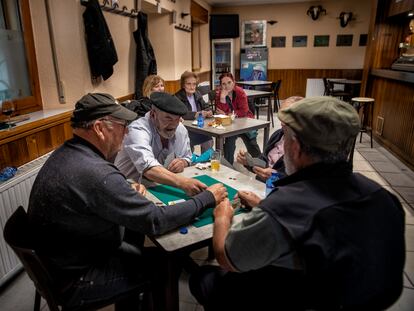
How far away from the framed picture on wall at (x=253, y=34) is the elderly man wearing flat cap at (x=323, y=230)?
31.1 feet

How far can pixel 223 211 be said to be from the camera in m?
1.33

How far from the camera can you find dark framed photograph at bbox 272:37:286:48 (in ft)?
31.7

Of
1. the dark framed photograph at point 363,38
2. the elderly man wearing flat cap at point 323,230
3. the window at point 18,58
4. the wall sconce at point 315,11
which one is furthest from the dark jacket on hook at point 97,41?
the dark framed photograph at point 363,38

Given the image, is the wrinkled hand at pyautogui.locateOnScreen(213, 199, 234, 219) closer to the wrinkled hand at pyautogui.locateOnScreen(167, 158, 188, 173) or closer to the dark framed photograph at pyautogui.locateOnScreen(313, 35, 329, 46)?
the wrinkled hand at pyautogui.locateOnScreen(167, 158, 188, 173)

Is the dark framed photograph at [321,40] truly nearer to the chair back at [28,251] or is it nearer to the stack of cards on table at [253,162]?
the stack of cards on table at [253,162]

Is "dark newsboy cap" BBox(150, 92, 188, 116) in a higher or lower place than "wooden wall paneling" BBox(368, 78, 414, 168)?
higher

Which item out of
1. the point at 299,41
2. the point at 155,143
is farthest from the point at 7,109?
the point at 299,41

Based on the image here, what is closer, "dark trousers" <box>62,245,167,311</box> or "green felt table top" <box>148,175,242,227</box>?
"dark trousers" <box>62,245,167,311</box>

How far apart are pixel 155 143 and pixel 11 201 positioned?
3.17 ft

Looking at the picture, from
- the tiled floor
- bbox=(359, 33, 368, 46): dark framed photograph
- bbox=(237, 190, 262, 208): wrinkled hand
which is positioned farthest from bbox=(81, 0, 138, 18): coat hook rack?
bbox=(359, 33, 368, 46): dark framed photograph

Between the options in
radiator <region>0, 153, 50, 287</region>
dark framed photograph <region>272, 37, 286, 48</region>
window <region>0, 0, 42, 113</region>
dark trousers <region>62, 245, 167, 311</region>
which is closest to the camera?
dark trousers <region>62, 245, 167, 311</region>

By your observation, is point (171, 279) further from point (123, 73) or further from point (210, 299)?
point (123, 73)

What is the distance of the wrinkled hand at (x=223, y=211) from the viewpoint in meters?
1.30


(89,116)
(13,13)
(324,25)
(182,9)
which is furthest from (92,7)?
(324,25)
